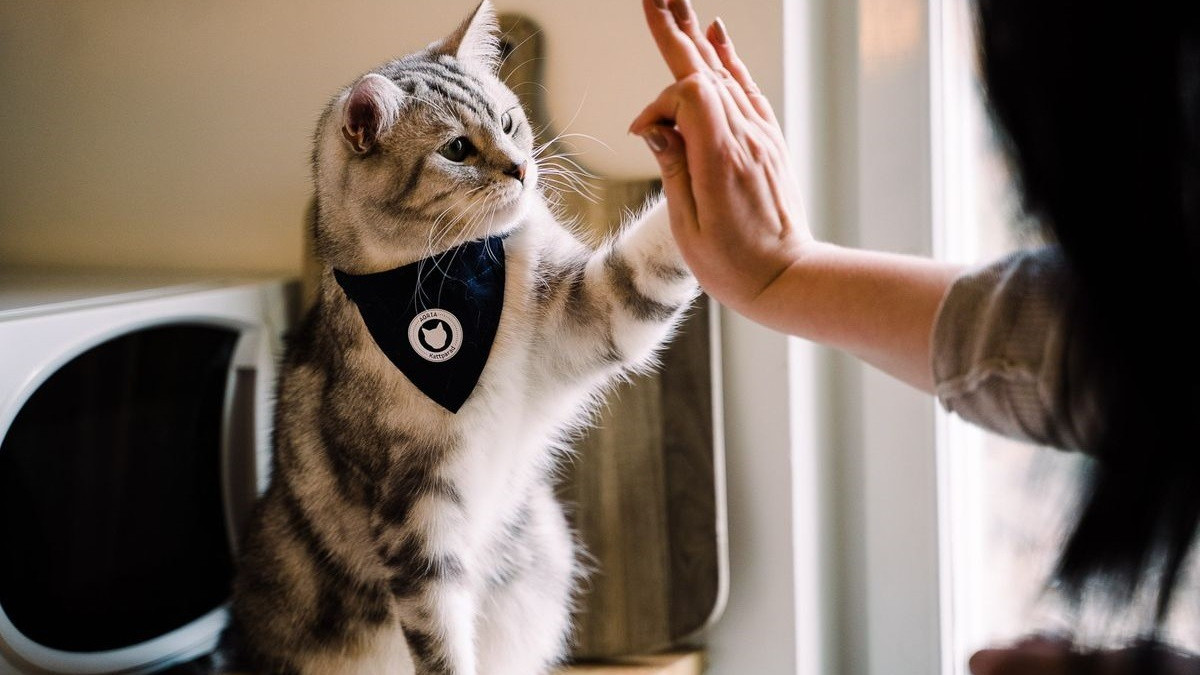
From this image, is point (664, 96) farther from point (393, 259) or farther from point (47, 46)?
point (47, 46)

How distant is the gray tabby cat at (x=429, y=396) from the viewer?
0.90 m

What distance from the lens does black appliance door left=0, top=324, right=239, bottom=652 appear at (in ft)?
3.54

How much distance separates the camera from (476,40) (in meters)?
1.01

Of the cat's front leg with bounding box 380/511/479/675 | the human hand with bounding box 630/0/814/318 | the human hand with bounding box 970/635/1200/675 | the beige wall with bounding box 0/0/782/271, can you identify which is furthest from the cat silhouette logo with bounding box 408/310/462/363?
the human hand with bounding box 970/635/1200/675

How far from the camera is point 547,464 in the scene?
107 centimetres

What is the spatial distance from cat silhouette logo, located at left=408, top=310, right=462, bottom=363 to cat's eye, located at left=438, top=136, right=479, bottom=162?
0.14 m

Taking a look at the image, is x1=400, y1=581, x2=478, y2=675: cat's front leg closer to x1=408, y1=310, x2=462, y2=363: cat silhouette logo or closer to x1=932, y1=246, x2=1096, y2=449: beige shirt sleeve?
x1=408, y1=310, x2=462, y2=363: cat silhouette logo

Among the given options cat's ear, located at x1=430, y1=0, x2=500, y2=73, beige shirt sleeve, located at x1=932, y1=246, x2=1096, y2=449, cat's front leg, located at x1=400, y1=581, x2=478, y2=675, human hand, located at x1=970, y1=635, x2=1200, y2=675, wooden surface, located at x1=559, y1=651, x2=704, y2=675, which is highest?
cat's ear, located at x1=430, y1=0, x2=500, y2=73

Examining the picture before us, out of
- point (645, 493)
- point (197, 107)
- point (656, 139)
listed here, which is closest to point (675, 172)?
point (656, 139)

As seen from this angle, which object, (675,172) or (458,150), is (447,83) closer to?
(458,150)

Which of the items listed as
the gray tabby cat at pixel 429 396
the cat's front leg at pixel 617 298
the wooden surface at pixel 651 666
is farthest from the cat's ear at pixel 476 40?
the wooden surface at pixel 651 666


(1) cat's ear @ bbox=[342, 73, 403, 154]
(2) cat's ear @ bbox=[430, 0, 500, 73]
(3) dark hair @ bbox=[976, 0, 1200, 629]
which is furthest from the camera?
(2) cat's ear @ bbox=[430, 0, 500, 73]

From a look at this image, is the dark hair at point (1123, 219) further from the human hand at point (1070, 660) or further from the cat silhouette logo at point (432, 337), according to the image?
the cat silhouette logo at point (432, 337)

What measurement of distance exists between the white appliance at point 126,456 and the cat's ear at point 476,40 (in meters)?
0.46
